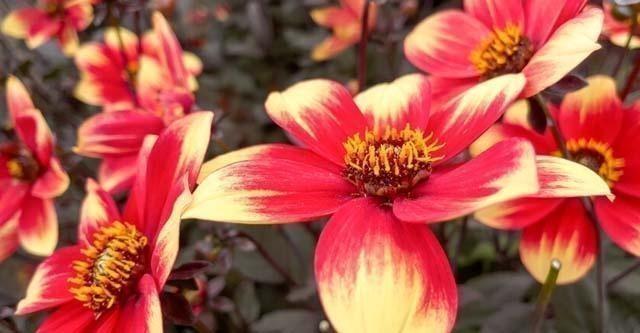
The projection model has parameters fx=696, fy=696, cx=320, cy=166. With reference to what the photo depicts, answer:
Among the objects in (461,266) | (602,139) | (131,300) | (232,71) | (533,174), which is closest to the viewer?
(533,174)

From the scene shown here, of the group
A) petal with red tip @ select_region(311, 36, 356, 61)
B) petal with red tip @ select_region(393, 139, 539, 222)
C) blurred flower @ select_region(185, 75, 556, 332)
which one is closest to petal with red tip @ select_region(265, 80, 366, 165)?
blurred flower @ select_region(185, 75, 556, 332)

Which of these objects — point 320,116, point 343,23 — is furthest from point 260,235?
point 320,116

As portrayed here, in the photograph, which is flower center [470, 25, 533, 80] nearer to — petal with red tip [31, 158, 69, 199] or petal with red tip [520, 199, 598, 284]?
petal with red tip [520, 199, 598, 284]

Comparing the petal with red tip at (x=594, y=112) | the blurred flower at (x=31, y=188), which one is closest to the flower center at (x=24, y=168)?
the blurred flower at (x=31, y=188)

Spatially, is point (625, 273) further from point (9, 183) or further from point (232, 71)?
point (232, 71)

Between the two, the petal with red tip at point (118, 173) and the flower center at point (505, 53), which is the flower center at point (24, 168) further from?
the flower center at point (505, 53)

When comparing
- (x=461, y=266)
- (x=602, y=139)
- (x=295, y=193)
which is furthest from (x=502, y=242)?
(x=295, y=193)
